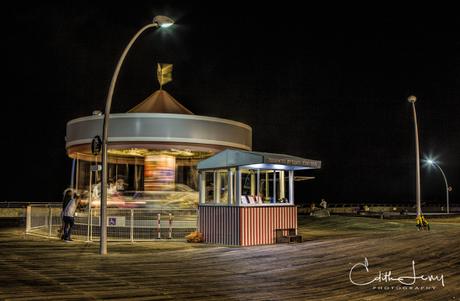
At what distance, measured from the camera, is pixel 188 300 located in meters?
7.78

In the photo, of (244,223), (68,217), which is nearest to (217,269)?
(244,223)

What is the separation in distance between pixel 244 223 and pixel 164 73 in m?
16.3

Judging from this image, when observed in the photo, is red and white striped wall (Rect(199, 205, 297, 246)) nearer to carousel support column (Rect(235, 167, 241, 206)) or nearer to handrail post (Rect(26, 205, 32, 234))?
carousel support column (Rect(235, 167, 241, 206))

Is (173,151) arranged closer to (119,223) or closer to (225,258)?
(119,223)

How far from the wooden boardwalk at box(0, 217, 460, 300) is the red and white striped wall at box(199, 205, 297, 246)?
2.32 feet

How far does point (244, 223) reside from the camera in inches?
611

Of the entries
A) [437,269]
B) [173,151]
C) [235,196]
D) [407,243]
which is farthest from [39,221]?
[437,269]

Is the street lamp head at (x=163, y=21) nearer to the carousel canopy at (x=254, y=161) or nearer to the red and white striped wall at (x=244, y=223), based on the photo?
the carousel canopy at (x=254, y=161)

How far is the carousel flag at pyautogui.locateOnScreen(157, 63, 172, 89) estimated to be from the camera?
96.8ft

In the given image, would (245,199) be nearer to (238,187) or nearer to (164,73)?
(238,187)

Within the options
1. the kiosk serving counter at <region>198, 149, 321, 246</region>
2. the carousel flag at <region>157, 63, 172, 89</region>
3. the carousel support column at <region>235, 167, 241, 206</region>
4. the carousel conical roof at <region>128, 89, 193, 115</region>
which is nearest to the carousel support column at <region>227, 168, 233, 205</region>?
the kiosk serving counter at <region>198, 149, 321, 246</region>
